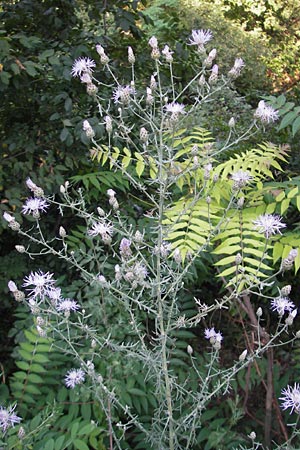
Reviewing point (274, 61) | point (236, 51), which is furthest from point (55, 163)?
point (274, 61)

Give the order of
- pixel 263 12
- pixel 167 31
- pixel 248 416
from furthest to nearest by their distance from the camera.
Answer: pixel 263 12, pixel 167 31, pixel 248 416

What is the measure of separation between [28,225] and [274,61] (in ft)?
18.2

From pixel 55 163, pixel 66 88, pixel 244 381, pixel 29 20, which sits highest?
pixel 29 20

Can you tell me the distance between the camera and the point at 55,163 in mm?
2709

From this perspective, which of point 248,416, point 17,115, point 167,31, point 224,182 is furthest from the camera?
point 167,31

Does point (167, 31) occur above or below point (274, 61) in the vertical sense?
above

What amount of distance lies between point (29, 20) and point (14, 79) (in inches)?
22.0

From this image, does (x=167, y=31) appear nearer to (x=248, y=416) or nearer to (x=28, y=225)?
(x=28, y=225)

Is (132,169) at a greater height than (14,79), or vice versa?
(14,79)

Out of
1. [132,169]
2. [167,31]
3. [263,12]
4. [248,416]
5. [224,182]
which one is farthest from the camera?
[263,12]

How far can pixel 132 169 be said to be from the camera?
2656mm

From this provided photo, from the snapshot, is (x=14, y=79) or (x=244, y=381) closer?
(x=244, y=381)

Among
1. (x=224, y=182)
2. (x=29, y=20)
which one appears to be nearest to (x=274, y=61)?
(x=29, y=20)

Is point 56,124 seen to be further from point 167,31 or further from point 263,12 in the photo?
point 263,12
